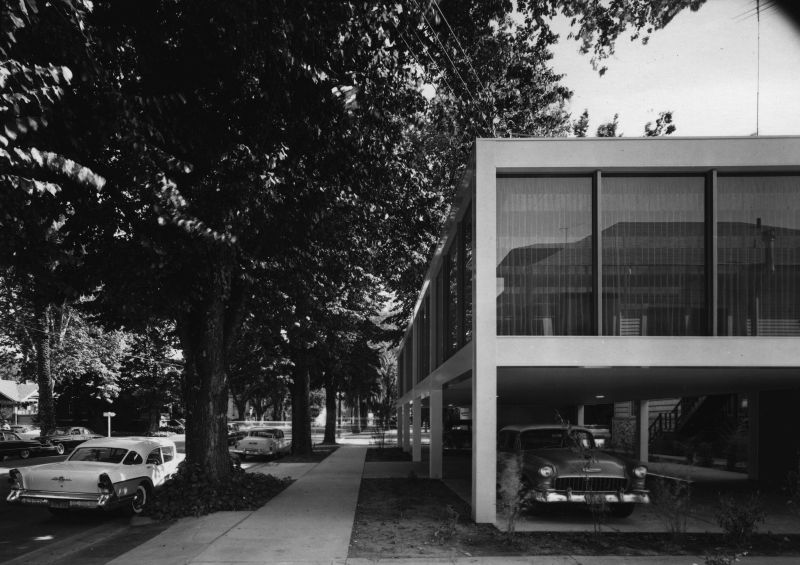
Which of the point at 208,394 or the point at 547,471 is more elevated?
the point at 208,394

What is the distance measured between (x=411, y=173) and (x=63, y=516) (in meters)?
9.85

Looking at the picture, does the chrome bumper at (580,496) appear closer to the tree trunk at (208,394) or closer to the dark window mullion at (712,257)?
the dark window mullion at (712,257)

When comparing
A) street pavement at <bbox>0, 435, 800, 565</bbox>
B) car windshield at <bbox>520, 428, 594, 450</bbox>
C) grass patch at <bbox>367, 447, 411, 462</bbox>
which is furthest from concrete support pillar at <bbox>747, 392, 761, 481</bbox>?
grass patch at <bbox>367, 447, 411, 462</bbox>

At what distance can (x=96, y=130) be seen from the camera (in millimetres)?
10023

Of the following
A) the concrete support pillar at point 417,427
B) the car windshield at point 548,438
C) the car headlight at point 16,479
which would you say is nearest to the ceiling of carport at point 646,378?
the car windshield at point 548,438

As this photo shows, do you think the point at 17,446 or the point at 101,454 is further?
the point at 17,446

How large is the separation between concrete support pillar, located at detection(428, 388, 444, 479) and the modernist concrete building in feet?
26.1

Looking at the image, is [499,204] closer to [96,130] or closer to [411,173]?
[411,173]

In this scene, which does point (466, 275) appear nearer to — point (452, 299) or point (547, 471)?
point (452, 299)

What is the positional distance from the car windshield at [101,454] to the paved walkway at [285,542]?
2.14m

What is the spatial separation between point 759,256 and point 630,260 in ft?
6.50

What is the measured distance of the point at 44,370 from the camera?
3416cm

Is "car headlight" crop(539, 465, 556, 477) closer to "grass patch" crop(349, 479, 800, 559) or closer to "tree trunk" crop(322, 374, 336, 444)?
"grass patch" crop(349, 479, 800, 559)

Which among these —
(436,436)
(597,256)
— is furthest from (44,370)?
(597,256)
